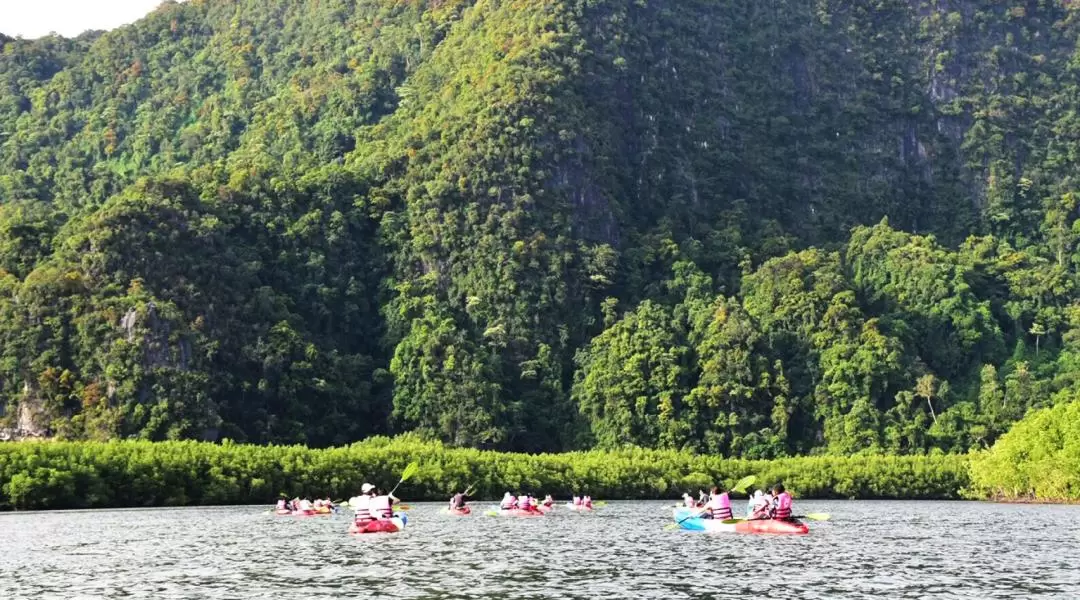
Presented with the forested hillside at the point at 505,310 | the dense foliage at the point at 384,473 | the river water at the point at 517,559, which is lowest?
the river water at the point at 517,559

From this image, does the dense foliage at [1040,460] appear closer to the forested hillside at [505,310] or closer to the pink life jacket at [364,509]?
the forested hillside at [505,310]

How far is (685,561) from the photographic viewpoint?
60.3 m

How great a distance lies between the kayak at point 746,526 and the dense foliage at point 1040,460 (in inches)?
1699

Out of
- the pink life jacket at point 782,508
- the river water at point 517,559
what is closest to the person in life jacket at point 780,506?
the pink life jacket at point 782,508

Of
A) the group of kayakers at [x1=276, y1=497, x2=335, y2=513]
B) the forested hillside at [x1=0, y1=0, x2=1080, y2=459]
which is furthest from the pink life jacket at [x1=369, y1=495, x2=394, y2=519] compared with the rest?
the forested hillside at [x1=0, y1=0, x2=1080, y2=459]

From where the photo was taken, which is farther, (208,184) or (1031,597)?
(208,184)

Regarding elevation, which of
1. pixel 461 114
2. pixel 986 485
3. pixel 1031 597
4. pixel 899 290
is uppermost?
pixel 461 114

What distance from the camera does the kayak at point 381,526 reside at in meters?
74.9

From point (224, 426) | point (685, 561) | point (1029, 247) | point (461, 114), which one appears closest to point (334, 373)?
point (224, 426)

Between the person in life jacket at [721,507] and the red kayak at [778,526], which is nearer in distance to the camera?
the red kayak at [778,526]

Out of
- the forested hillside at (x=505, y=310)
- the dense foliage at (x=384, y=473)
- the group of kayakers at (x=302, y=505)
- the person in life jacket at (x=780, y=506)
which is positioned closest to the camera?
the person in life jacket at (x=780, y=506)

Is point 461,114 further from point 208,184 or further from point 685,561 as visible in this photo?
point 685,561

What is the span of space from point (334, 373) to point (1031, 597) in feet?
391

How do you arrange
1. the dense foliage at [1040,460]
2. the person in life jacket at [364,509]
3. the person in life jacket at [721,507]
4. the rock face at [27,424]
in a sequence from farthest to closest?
the rock face at [27,424] → the dense foliage at [1040,460] → the person in life jacket at [721,507] → the person in life jacket at [364,509]
